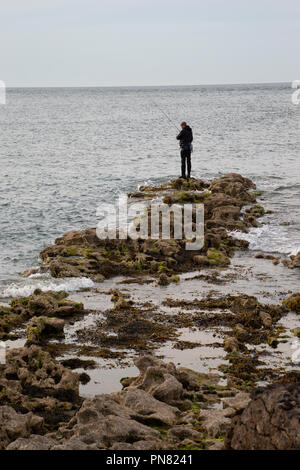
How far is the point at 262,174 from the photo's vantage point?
39.2 m

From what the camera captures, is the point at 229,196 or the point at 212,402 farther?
the point at 229,196

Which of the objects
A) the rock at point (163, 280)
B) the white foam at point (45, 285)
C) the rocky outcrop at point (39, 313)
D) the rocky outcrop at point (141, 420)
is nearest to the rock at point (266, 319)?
the rocky outcrop at point (141, 420)

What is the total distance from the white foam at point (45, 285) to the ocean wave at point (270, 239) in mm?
6348

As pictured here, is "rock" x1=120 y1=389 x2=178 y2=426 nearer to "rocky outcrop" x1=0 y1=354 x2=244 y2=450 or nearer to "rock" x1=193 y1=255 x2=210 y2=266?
"rocky outcrop" x1=0 y1=354 x2=244 y2=450

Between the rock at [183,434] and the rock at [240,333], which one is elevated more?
the rock at [183,434]

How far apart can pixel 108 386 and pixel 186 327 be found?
3.22 meters

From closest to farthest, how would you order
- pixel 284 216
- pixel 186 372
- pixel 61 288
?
1. pixel 186 372
2. pixel 61 288
3. pixel 284 216

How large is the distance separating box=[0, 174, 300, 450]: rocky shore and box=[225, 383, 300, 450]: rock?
0.04 feet

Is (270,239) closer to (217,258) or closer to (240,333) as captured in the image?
(217,258)

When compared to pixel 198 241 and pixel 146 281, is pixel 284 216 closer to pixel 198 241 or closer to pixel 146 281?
pixel 198 241

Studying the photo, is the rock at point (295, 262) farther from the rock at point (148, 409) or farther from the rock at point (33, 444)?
the rock at point (33, 444)

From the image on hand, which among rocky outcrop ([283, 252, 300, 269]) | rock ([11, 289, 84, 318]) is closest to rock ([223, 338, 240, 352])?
rock ([11, 289, 84, 318])

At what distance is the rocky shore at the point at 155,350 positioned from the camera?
8883 millimetres
